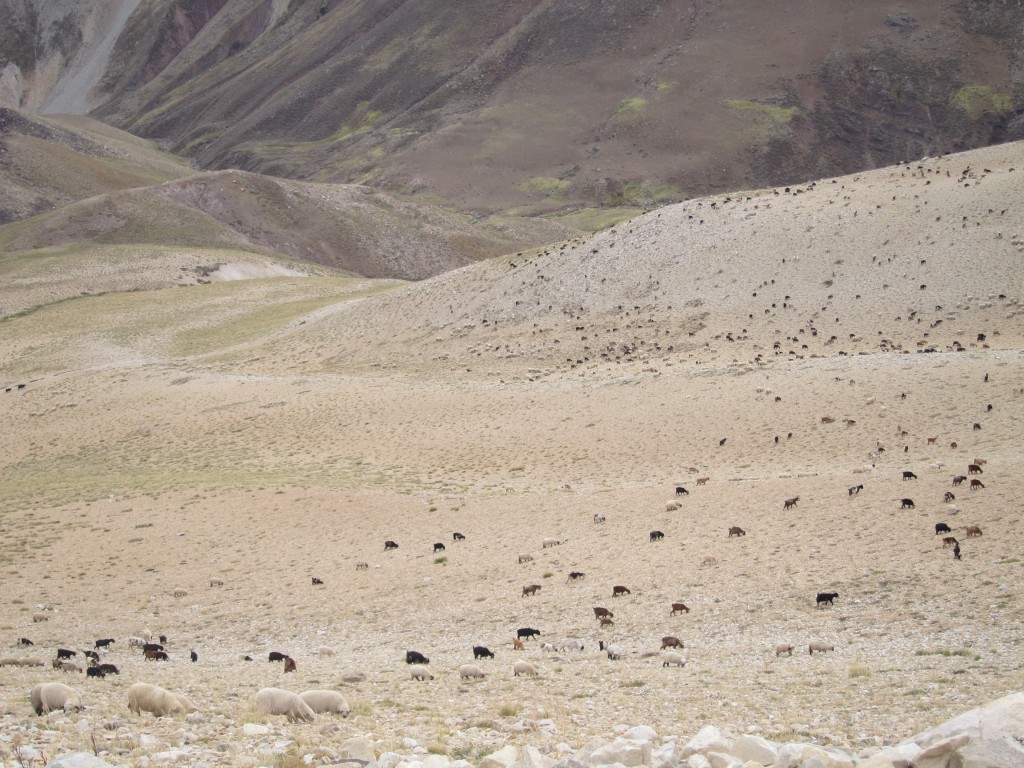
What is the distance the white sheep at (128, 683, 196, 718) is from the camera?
933cm

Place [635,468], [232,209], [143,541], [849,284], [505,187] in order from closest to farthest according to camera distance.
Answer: [143,541], [635,468], [849,284], [232,209], [505,187]

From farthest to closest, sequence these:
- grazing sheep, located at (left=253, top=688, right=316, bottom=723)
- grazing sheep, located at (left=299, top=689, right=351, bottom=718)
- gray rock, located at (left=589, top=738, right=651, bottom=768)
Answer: grazing sheep, located at (left=299, top=689, right=351, bottom=718), grazing sheep, located at (left=253, top=688, right=316, bottom=723), gray rock, located at (left=589, top=738, right=651, bottom=768)

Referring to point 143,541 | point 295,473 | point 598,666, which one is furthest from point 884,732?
point 295,473

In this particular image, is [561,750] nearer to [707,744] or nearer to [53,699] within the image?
[707,744]

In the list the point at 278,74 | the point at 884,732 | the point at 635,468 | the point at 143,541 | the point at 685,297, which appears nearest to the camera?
the point at 884,732

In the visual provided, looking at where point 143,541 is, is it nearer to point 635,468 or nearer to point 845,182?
point 635,468

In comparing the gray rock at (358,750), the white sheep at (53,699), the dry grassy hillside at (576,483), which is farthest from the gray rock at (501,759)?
the white sheep at (53,699)

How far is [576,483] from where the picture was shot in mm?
23672

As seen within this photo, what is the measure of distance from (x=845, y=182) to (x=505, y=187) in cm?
8322

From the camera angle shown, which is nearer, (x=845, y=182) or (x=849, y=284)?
(x=849, y=284)

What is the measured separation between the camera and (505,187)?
122 metres

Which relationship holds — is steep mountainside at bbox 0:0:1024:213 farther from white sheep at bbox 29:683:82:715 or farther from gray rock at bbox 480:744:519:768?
gray rock at bbox 480:744:519:768

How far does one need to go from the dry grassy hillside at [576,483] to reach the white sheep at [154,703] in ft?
0.71

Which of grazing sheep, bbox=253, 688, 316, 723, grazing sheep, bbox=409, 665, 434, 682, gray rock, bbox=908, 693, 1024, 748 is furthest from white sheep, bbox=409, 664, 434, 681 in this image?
gray rock, bbox=908, 693, 1024, 748
